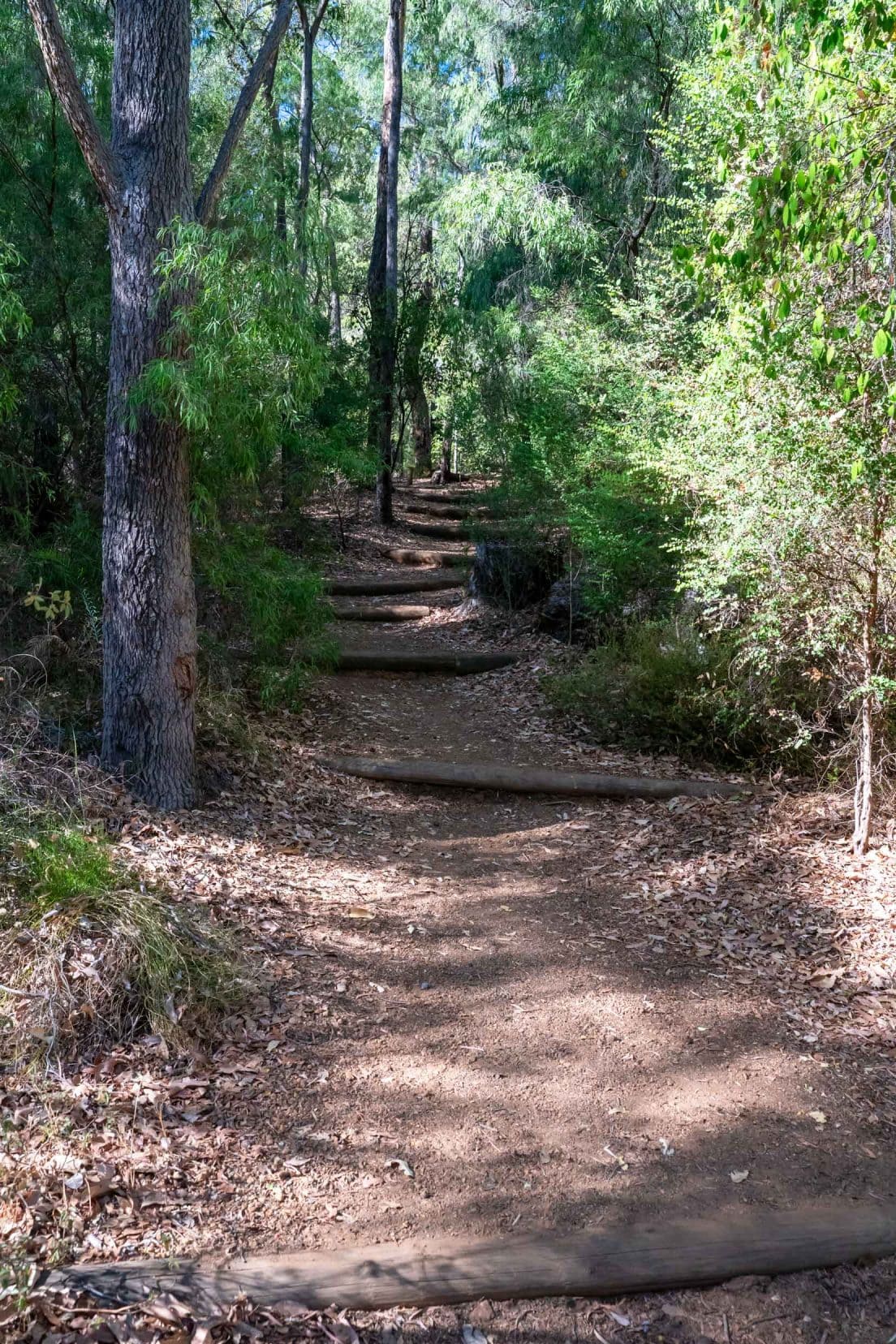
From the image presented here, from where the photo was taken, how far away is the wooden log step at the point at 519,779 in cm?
735

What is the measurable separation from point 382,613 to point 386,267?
268 inches

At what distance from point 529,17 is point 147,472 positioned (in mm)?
14474

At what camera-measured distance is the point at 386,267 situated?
645 inches

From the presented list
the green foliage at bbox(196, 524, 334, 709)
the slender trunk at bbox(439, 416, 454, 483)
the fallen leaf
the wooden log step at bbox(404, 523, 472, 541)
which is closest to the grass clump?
the fallen leaf

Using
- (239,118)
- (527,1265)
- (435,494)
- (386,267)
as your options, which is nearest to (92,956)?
(527,1265)

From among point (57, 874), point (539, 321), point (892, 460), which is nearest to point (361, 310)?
point (539, 321)

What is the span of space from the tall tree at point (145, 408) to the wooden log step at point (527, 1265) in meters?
3.47

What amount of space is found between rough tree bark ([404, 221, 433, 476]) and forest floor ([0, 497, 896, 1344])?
10407 mm

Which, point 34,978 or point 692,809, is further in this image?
point 692,809

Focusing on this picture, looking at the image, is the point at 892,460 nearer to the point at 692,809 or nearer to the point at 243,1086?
the point at 692,809

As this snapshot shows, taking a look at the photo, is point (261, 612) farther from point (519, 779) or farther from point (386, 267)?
point (386, 267)

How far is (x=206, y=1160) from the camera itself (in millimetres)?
Result: 3545

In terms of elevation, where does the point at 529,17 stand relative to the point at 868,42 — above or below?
above

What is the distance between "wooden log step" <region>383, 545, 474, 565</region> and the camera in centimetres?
1545
